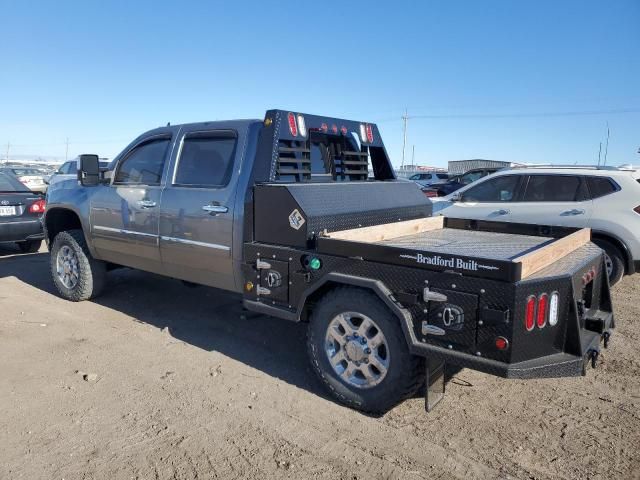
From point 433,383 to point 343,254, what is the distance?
3.36ft

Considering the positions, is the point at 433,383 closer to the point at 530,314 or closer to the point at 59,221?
the point at 530,314

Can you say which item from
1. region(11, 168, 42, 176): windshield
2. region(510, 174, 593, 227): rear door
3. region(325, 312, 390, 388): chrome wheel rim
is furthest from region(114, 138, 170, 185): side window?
region(11, 168, 42, 176): windshield

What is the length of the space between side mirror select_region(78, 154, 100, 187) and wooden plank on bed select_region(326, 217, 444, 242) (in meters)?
3.17

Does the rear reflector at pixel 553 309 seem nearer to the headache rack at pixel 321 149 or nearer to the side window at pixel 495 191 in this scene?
the headache rack at pixel 321 149

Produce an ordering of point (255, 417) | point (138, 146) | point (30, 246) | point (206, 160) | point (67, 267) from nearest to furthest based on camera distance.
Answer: point (255, 417), point (206, 160), point (138, 146), point (67, 267), point (30, 246)

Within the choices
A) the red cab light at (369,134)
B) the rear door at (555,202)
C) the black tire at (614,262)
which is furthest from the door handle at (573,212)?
the red cab light at (369,134)

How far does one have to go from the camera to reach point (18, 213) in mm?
9008

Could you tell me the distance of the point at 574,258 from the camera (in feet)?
12.5

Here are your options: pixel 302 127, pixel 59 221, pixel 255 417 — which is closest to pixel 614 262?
pixel 302 127

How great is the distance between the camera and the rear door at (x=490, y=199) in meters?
8.07

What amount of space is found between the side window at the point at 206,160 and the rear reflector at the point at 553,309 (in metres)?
2.73

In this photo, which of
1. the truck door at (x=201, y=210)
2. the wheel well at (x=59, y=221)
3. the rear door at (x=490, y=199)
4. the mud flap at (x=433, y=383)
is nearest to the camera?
the mud flap at (x=433, y=383)

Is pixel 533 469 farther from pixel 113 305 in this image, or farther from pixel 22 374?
pixel 113 305

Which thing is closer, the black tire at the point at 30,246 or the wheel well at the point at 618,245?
the wheel well at the point at 618,245
